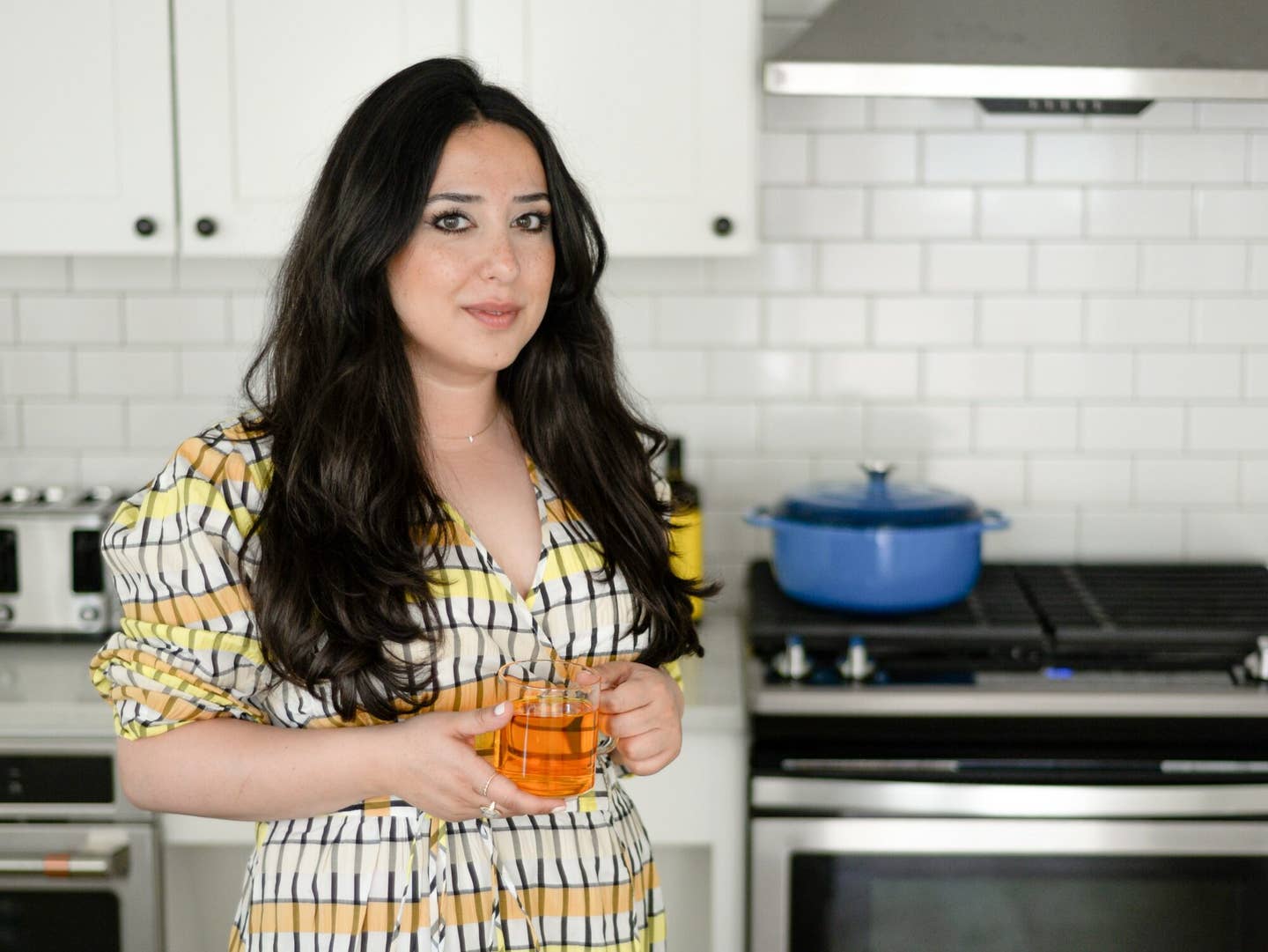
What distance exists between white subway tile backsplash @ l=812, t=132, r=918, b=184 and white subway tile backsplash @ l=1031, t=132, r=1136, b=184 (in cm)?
25

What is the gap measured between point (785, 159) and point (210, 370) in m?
1.24

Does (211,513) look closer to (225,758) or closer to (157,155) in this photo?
(225,758)

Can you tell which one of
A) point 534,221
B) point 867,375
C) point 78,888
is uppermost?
point 534,221

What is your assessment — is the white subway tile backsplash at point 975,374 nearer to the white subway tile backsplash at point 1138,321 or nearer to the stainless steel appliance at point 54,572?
the white subway tile backsplash at point 1138,321

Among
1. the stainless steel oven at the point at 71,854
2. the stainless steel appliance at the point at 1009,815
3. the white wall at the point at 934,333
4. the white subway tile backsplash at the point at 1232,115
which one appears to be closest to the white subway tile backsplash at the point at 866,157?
the white wall at the point at 934,333

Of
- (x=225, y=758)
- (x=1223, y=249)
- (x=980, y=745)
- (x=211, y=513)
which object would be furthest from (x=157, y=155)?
(x=1223, y=249)

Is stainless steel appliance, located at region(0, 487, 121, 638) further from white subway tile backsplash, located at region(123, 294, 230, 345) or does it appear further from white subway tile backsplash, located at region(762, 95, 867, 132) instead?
white subway tile backsplash, located at region(762, 95, 867, 132)

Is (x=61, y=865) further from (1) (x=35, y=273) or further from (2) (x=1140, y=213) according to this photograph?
(2) (x=1140, y=213)

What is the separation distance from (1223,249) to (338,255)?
2031mm

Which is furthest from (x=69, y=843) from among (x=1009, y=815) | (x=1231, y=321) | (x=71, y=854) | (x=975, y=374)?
(x=1231, y=321)

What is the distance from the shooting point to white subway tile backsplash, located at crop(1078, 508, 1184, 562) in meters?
2.83

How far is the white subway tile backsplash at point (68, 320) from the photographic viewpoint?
2.80 meters

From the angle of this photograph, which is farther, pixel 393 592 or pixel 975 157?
pixel 975 157

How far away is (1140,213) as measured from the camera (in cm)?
275
